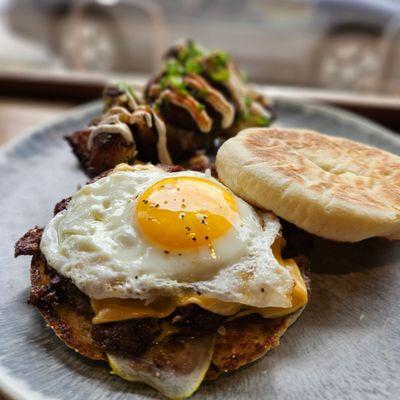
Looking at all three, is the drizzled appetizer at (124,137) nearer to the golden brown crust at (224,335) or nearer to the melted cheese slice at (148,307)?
the golden brown crust at (224,335)

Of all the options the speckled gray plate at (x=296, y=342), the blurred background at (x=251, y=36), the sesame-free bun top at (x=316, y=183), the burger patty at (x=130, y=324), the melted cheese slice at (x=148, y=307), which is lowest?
the blurred background at (x=251, y=36)

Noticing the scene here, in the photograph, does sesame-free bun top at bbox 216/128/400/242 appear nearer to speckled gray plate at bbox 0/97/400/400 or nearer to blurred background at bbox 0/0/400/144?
speckled gray plate at bbox 0/97/400/400

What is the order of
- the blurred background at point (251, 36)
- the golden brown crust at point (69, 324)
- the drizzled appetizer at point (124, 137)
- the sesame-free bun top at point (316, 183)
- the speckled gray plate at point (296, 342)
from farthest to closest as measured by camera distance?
the blurred background at point (251, 36), the drizzled appetizer at point (124, 137), the sesame-free bun top at point (316, 183), the golden brown crust at point (69, 324), the speckled gray plate at point (296, 342)

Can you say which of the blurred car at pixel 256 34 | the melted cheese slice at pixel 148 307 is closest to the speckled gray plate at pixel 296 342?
the melted cheese slice at pixel 148 307

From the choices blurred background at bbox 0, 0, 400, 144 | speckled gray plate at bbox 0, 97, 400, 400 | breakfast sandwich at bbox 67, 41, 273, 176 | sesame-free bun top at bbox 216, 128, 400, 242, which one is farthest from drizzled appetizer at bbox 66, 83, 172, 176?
blurred background at bbox 0, 0, 400, 144

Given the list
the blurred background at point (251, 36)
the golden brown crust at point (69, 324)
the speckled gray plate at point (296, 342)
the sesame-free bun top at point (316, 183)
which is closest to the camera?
the speckled gray plate at point (296, 342)

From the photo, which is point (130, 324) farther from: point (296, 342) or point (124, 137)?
point (124, 137)

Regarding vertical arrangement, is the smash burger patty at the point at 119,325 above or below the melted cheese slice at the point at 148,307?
below
